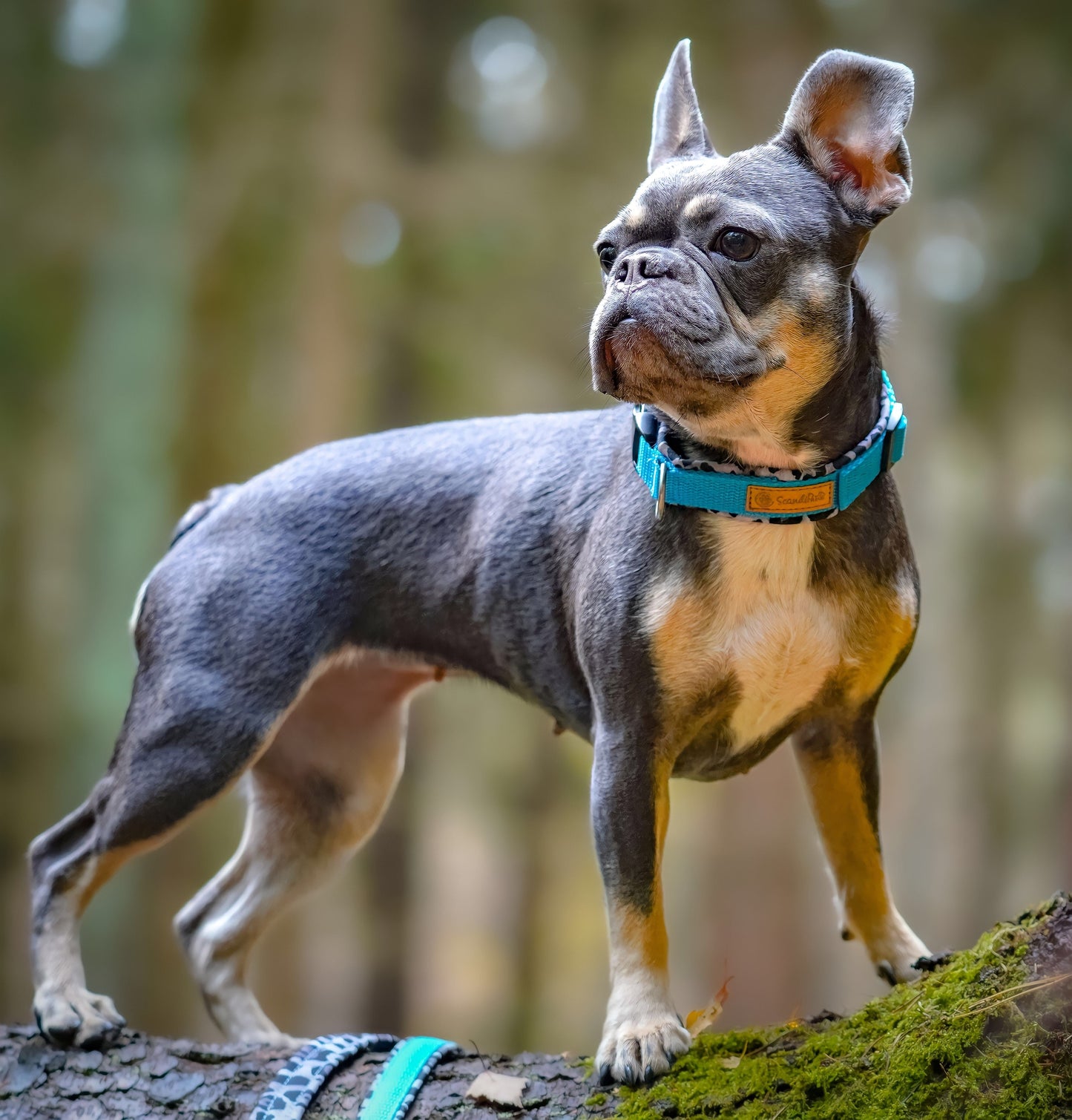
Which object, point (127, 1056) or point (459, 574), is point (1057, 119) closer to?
point (459, 574)

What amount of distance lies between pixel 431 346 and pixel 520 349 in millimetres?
799

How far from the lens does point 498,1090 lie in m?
3.01

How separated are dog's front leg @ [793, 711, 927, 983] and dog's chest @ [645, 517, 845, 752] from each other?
43 centimetres

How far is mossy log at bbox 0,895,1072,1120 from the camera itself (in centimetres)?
248

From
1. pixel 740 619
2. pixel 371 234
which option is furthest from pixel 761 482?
pixel 371 234

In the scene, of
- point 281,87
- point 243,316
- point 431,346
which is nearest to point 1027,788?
point 431,346

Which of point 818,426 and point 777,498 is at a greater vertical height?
point 818,426

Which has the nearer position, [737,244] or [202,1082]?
[737,244]

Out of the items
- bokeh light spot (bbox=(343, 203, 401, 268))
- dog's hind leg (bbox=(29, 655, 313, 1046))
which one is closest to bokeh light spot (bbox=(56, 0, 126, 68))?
bokeh light spot (bbox=(343, 203, 401, 268))

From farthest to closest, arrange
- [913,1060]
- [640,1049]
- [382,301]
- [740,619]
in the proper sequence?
[382,301]
[740,619]
[640,1049]
[913,1060]

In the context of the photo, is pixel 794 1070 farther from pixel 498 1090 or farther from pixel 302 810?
pixel 302 810

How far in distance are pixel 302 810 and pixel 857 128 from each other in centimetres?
267

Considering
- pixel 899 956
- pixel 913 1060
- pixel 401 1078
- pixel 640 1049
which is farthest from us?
pixel 899 956

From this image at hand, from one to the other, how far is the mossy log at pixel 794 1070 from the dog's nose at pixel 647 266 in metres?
1.67
